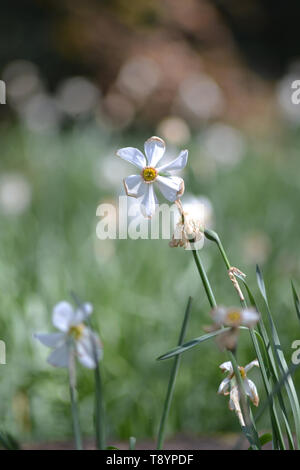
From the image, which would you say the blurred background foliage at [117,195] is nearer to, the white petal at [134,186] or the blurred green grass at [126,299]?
the blurred green grass at [126,299]

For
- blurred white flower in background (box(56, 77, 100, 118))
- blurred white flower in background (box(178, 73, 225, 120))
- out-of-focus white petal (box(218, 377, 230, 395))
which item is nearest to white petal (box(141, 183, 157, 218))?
out-of-focus white petal (box(218, 377, 230, 395))

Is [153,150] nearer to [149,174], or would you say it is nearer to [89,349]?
[149,174]

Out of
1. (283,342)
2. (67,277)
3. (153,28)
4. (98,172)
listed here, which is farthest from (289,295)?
(153,28)

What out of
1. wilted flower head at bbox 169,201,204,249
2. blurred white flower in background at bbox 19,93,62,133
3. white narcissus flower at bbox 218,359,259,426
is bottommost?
white narcissus flower at bbox 218,359,259,426

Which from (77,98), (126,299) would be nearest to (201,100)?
(77,98)

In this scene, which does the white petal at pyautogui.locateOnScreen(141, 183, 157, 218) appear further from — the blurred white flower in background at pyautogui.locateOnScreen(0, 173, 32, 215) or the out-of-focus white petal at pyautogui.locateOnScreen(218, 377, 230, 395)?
the blurred white flower in background at pyautogui.locateOnScreen(0, 173, 32, 215)

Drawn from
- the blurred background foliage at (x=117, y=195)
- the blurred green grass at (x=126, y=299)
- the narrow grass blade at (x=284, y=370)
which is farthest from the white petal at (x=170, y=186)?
the blurred green grass at (x=126, y=299)
